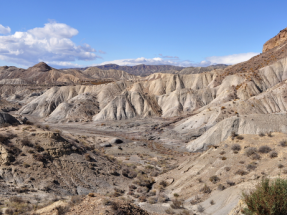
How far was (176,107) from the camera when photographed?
64.4 m

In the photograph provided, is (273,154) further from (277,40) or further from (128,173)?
(277,40)

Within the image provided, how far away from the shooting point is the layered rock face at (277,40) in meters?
82.2

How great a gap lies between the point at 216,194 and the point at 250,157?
4.37 m

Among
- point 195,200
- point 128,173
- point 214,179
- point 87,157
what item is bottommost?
point 128,173

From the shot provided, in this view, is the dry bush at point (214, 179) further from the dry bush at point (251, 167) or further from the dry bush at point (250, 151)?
the dry bush at point (250, 151)

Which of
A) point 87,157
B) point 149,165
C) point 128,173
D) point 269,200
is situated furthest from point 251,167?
point 87,157

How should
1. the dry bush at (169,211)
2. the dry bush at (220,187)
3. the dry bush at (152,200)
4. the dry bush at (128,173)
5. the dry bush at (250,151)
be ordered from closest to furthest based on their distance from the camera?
the dry bush at (169,211) < the dry bush at (220,187) < the dry bush at (152,200) < the dry bush at (250,151) < the dry bush at (128,173)

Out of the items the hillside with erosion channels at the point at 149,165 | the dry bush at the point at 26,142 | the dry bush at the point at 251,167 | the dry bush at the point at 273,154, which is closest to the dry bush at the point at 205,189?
the hillside with erosion channels at the point at 149,165

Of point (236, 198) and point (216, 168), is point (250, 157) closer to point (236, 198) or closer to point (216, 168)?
point (216, 168)

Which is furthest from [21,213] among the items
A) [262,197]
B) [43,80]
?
[43,80]

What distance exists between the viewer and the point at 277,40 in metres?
85.3

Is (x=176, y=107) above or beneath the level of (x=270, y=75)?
beneath

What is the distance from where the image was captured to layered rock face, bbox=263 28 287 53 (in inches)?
3235

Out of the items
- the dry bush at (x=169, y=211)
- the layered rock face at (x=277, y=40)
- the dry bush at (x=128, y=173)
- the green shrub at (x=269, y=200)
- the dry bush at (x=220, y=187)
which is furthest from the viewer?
the layered rock face at (x=277, y=40)
